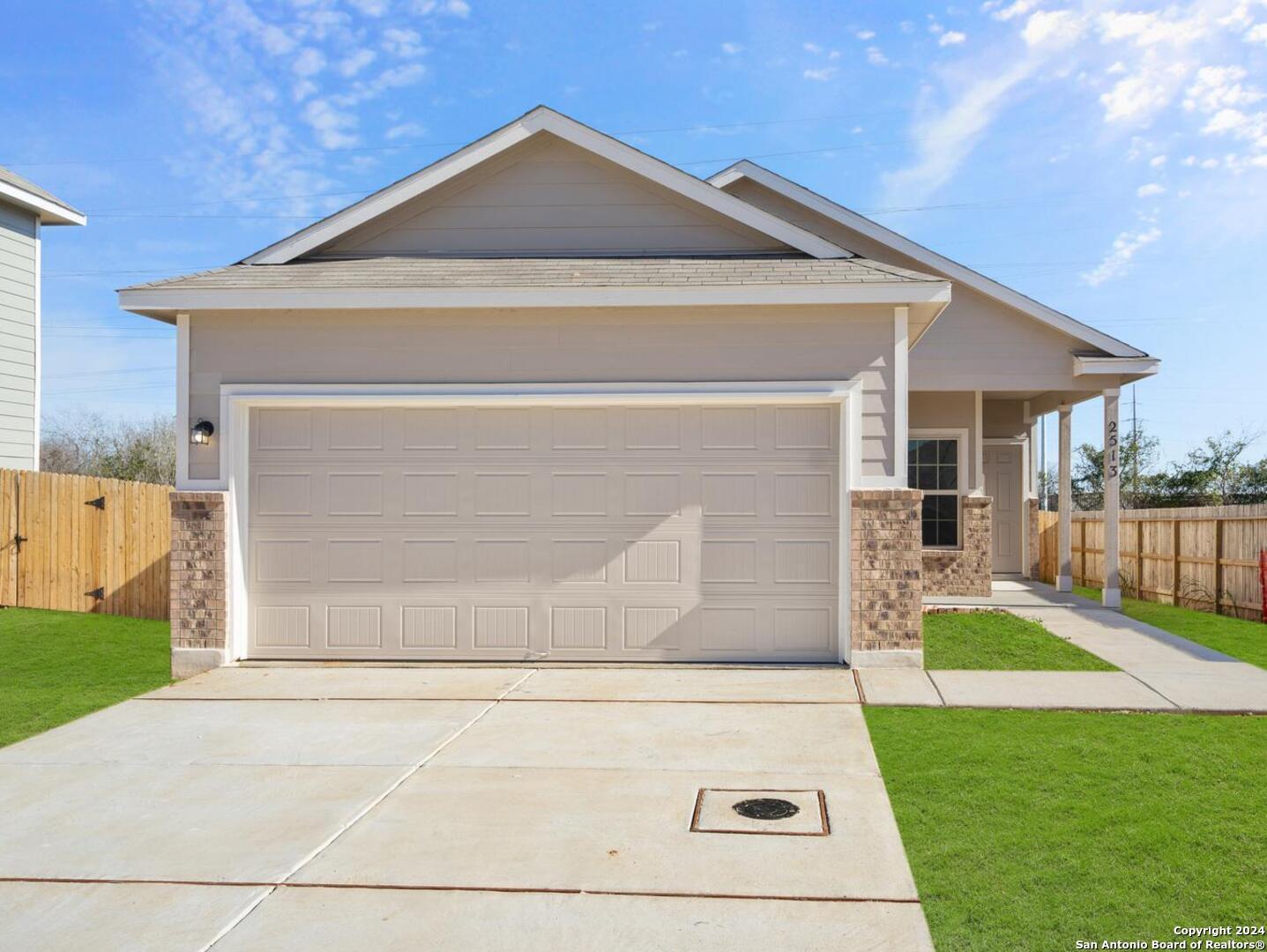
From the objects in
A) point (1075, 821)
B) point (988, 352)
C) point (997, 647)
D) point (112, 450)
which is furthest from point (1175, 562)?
point (112, 450)

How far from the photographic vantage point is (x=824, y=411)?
9.66 m

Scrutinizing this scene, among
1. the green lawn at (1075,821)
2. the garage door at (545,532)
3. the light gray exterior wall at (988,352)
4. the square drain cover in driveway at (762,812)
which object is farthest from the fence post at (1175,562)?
the square drain cover in driveway at (762,812)

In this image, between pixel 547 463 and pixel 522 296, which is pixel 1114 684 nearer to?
pixel 547 463

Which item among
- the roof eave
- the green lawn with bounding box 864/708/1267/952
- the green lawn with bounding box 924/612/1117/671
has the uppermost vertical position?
the roof eave

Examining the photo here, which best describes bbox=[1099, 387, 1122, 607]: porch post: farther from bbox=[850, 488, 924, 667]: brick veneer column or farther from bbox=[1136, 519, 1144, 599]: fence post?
bbox=[850, 488, 924, 667]: brick veneer column

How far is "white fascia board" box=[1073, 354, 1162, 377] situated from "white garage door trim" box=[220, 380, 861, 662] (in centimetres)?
646

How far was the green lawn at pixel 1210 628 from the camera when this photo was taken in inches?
425

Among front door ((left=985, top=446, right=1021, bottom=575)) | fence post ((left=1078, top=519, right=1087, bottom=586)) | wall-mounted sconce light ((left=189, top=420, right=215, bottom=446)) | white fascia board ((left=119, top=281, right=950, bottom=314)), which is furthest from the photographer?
fence post ((left=1078, top=519, right=1087, bottom=586))

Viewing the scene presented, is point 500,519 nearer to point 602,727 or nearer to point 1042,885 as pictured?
point 602,727

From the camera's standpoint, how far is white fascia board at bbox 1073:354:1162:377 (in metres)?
14.3

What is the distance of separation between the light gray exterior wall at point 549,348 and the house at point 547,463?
0.02m

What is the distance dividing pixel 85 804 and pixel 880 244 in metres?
12.3

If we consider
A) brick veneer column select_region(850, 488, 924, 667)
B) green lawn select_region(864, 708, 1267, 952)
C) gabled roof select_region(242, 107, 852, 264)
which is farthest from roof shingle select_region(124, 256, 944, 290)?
green lawn select_region(864, 708, 1267, 952)

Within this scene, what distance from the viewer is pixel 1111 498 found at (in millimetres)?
14969
